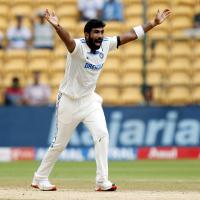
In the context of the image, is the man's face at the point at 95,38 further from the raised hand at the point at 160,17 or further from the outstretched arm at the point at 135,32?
the raised hand at the point at 160,17

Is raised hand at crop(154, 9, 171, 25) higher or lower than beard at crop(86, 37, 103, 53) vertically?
higher

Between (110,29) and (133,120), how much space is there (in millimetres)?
2433

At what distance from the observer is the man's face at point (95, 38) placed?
7706 mm

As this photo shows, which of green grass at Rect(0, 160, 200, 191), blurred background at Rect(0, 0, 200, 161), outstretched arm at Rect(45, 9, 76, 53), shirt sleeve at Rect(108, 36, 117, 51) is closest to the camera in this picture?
outstretched arm at Rect(45, 9, 76, 53)

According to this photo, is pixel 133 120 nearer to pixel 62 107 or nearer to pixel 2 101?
pixel 2 101

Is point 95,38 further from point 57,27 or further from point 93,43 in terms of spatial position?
point 57,27

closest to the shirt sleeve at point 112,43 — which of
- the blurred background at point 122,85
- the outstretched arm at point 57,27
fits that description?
the outstretched arm at point 57,27

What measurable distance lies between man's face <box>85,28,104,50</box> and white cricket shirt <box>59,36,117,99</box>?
59 mm

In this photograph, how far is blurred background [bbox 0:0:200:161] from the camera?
49.7 ft

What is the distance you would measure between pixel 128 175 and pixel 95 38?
3623mm

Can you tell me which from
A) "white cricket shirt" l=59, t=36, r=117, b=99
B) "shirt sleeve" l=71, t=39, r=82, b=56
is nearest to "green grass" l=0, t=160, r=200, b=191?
"white cricket shirt" l=59, t=36, r=117, b=99

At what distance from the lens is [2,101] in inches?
615

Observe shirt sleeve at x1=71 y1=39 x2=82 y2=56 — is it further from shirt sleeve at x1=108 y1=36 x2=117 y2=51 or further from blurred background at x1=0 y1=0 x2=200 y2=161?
blurred background at x1=0 y1=0 x2=200 y2=161

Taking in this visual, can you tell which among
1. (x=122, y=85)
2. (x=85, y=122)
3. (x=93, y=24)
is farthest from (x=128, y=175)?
(x=122, y=85)
